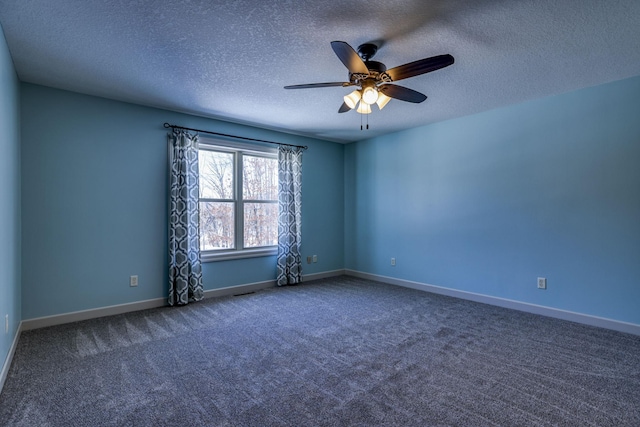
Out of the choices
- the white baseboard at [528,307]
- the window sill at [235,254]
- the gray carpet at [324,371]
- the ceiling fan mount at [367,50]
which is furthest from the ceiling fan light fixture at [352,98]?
the white baseboard at [528,307]

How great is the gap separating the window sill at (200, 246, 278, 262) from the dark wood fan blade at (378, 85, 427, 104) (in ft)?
10.0

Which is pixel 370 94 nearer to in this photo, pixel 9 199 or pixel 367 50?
pixel 367 50

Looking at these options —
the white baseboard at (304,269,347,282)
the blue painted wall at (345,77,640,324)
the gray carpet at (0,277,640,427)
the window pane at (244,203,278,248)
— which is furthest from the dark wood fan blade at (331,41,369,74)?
the white baseboard at (304,269,347,282)

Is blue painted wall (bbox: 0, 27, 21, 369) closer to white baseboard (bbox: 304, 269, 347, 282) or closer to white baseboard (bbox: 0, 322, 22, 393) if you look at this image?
white baseboard (bbox: 0, 322, 22, 393)

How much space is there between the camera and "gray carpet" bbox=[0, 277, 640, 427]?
1893 millimetres

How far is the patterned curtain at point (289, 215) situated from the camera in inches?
202

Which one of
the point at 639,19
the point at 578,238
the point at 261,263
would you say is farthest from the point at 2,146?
the point at 578,238

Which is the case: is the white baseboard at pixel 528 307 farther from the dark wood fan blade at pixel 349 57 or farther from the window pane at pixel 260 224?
the dark wood fan blade at pixel 349 57

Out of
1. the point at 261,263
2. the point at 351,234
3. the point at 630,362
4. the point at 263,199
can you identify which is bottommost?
the point at 630,362

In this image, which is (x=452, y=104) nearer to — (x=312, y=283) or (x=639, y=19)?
(x=639, y=19)

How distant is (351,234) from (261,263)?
1.81m

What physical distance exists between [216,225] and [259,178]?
99cm

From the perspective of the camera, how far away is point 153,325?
3.35 meters

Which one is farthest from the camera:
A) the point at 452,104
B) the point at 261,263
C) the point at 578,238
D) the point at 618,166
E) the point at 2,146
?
the point at 261,263
